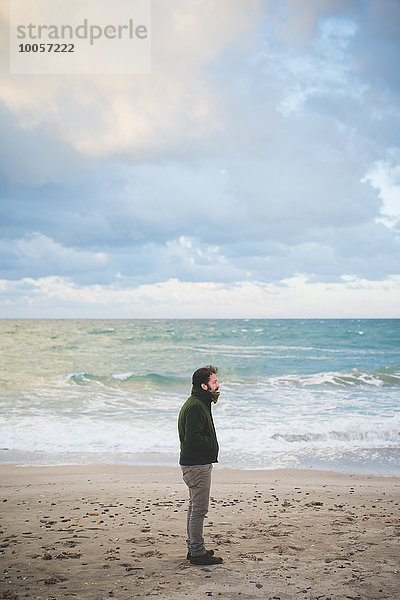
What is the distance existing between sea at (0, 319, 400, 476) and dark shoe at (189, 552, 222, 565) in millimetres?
5151

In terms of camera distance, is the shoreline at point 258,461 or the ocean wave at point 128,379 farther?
the ocean wave at point 128,379

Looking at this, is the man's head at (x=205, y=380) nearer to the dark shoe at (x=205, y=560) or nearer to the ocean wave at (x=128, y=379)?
the dark shoe at (x=205, y=560)

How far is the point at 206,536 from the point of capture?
5668 mm

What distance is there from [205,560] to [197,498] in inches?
26.3

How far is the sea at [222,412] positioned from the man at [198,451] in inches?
206

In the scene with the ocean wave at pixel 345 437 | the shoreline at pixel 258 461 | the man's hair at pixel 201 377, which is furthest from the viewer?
the ocean wave at pixel 345 437

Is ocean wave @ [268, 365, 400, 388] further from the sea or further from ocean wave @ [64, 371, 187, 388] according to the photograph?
ocean wave @ [64, 371, 187, 388]

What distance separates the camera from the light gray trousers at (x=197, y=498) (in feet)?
15.4

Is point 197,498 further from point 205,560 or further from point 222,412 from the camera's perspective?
point 222,412

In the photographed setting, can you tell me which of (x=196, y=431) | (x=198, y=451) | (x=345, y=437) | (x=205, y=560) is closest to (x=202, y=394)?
(x=196, y=431)

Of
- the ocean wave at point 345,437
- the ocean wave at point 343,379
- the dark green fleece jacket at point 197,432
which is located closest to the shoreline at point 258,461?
the ocean wave at point 345,437

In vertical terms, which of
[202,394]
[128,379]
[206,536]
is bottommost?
[128,379]

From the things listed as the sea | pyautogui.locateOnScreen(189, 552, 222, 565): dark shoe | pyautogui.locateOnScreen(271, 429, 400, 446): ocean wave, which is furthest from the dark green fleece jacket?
pyautogui.locateOnScreen(271, 429, 400, 446): ocean wave

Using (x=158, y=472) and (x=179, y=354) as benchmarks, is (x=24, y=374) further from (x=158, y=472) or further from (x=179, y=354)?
(x=158, y=472)
